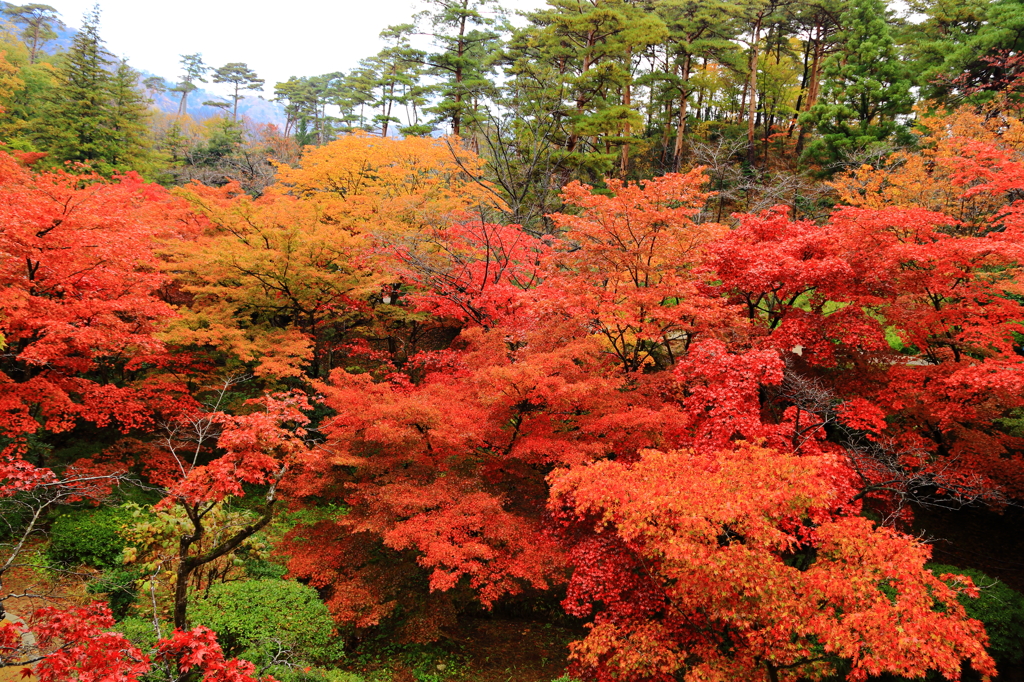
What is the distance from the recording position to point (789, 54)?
107 feet

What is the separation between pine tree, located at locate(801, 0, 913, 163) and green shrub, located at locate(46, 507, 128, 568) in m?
27.6

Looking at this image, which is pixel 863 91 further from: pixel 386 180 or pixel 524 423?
pixel 524 423

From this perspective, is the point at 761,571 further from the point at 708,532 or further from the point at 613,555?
the point at 613,555

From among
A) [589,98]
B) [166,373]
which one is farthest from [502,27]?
[166,373]

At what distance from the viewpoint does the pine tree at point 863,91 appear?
22109 millimetres

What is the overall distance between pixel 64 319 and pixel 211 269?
17.0 ft

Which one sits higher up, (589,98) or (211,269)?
(589,98)

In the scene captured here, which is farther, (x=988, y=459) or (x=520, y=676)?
(x=988, y=459)

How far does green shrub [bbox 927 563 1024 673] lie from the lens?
959cm

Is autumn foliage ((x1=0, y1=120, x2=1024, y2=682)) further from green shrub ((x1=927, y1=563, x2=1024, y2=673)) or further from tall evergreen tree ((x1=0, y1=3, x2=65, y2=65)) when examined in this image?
tall evergreen tree ((x1=0, y1=3, x2=65, y2=65))

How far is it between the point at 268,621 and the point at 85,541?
556 centimetres

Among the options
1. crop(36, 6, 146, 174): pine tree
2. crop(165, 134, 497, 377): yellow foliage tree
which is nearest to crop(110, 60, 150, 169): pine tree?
crop(36, 6, 146, 174): pine tree

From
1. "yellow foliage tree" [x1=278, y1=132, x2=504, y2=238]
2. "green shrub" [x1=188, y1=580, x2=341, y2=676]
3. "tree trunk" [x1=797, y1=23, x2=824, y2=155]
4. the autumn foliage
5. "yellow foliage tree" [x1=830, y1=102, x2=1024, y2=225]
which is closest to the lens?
the autumn foliage

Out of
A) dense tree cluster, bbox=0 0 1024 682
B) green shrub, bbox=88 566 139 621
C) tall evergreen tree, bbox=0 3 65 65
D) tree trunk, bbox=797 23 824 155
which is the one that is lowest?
green shrub, bbox=88 566 139 621
